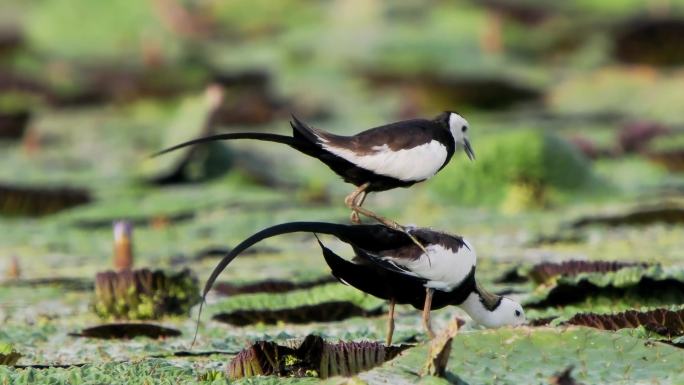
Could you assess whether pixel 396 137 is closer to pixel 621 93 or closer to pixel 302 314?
pixel 302 314

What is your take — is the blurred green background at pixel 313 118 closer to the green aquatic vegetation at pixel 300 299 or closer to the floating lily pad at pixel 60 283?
the floating lily pad at pixel 60 283

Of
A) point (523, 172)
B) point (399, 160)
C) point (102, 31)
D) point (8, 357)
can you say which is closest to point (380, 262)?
point (399, 160)

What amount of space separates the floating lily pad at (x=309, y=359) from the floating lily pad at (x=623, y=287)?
1195 millimetres

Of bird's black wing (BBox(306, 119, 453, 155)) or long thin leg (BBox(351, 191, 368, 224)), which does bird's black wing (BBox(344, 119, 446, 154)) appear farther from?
long thin leg (BBox(351, 191, 368, 224))

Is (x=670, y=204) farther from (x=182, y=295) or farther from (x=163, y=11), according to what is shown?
(x=163, y=11)

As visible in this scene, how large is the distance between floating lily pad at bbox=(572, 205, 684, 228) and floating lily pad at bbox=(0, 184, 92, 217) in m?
3.01

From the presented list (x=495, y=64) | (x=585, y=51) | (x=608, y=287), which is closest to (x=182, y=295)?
(x=608, y=287)

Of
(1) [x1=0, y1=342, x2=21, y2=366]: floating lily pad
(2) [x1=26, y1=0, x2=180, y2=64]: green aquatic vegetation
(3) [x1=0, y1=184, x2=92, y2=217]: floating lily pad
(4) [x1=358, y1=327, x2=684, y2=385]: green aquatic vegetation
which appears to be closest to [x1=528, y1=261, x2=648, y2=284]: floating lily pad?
(4) [x1=358, y1=327, x2=684, y2=385]: green aquatic vegetation

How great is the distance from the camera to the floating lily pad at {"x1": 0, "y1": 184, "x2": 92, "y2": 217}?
8.59m

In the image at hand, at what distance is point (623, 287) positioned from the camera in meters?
4.86

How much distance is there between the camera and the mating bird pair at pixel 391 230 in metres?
3.97

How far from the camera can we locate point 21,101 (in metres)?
13.7

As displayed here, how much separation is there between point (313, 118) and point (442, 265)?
30.3ft

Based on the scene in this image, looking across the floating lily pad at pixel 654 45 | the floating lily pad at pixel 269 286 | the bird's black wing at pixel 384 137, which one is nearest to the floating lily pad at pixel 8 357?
the bird's black wing at pixel 384 137
